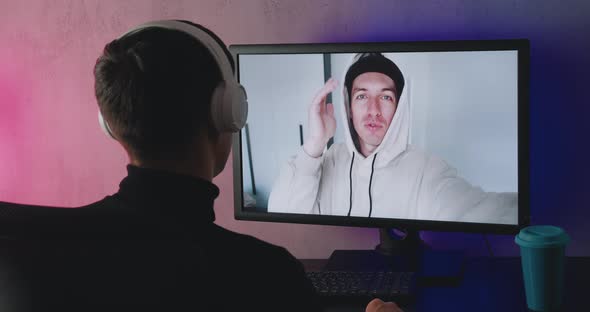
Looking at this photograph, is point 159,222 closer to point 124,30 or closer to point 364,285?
point 364,285

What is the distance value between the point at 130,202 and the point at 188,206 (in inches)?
2.9

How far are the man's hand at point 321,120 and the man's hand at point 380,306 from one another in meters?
0.43

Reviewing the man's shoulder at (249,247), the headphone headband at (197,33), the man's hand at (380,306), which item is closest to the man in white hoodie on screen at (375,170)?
the man's hand at (380,306)

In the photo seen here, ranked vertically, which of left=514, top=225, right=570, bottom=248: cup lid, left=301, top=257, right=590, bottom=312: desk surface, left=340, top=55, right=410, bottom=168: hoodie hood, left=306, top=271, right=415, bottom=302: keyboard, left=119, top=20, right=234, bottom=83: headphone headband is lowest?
left=301, top=257, right=590, bottom=312: desk surface

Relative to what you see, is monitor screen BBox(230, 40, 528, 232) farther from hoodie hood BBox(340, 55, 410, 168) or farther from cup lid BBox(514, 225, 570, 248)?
cup lid BBox(514, 225, 570, 248)

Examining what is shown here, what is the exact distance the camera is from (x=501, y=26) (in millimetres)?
A: 1535

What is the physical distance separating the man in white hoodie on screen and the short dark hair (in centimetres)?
64

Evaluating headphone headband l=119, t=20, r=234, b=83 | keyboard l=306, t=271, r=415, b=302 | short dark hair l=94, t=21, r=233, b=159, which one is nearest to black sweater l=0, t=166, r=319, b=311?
short dark hair l=94, t=21, r=233, b=159

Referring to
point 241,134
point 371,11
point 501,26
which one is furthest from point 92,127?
point 501,26

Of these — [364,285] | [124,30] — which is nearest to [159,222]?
[364,285]

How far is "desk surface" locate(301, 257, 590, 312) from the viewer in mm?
1249

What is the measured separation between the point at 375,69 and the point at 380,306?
0.53 meters

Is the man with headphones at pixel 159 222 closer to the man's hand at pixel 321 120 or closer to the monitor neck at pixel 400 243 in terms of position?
the man's hand at pixel 321 120

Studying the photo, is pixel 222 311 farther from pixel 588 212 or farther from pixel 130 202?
pixel 588 212
